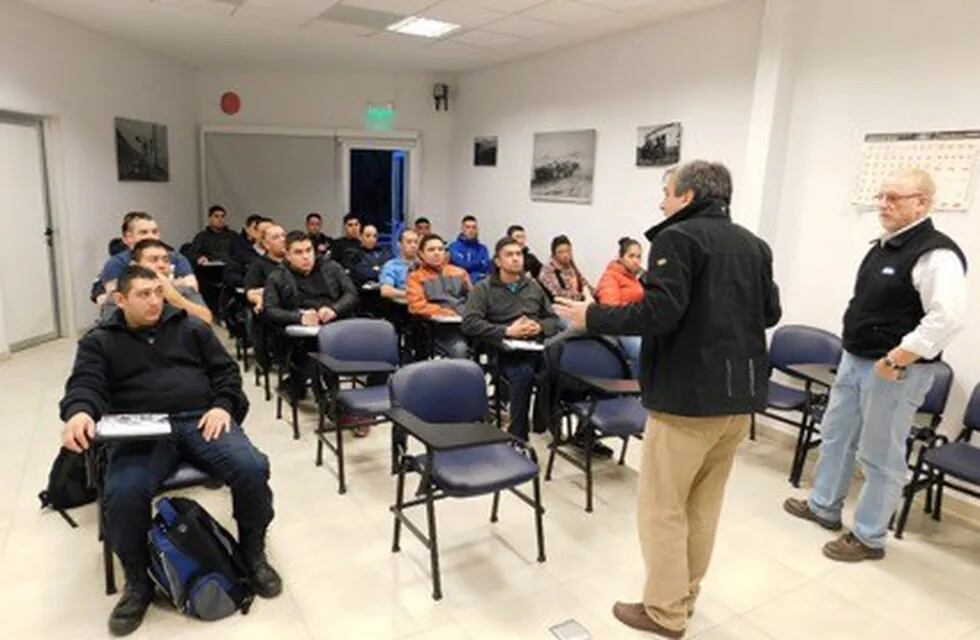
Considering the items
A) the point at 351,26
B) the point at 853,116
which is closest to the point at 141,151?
the point at 351,26

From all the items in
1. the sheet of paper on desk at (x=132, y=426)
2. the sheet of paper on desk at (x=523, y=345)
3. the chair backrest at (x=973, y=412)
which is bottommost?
the chair backrest at (x=973, y=412)

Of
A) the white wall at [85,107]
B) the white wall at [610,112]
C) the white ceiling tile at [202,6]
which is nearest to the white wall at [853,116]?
the white wall at [610,112]

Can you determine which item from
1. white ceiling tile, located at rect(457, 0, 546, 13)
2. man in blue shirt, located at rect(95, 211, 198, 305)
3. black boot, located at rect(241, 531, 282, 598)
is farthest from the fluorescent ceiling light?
black boot, located at rect(241, 531, 282, 598)

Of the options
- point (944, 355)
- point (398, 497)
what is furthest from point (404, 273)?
point (944, 355)

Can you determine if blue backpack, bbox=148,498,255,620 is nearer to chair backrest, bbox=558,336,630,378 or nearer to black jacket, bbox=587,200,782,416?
Result: black jacket, bbox=587,200,782,416

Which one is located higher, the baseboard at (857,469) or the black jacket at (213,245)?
the black jacket at (213,245)

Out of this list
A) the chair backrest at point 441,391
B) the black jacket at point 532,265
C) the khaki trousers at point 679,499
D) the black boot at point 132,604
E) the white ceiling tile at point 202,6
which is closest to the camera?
the khaki trousers at point 679,499

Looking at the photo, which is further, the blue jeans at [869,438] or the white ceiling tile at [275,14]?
the white ceiling tile at [275,14]

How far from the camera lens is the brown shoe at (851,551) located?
283 cm

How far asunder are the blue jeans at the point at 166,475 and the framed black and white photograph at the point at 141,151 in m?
5.25

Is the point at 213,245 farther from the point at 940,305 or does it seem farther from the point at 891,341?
the point at 940,305

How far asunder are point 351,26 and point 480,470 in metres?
4.65

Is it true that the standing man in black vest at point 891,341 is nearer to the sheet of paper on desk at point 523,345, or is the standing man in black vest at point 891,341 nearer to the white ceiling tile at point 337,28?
the sheet of paper on desk at point 523,345

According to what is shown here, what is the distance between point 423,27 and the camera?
5.68 metres
